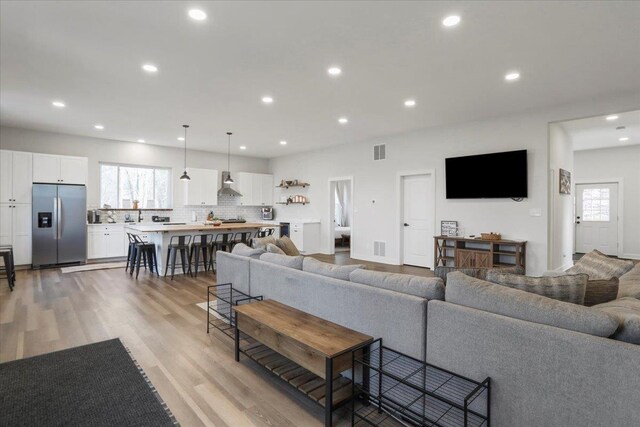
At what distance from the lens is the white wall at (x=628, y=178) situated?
8.18 meters

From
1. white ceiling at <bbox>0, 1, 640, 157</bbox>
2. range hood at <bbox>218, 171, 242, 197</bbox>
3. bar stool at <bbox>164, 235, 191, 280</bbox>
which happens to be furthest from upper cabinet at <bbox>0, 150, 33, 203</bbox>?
range hood at <bbox>218, 171, 242, 197</bbox>

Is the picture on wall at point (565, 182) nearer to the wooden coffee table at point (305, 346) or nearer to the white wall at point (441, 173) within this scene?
the white wall at point (441, 173)

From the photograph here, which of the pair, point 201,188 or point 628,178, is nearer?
point 628,178

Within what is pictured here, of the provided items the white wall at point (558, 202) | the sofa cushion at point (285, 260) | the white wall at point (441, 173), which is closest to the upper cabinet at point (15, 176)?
the white wall at point (441, 173)

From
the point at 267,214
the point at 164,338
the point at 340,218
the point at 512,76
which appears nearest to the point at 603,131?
the point at 512,76

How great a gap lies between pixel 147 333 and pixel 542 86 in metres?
5.63

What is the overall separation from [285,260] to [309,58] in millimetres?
2225

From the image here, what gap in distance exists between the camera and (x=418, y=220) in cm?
714

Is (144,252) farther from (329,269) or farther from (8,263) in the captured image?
(329,269)

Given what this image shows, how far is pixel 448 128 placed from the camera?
649cm

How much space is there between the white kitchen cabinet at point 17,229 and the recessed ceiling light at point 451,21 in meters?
8.16

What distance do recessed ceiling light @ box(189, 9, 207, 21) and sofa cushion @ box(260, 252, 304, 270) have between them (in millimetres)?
2242

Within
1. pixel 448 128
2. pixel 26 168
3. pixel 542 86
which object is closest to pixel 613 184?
pixel 448 128

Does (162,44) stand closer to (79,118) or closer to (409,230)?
(79,118)
